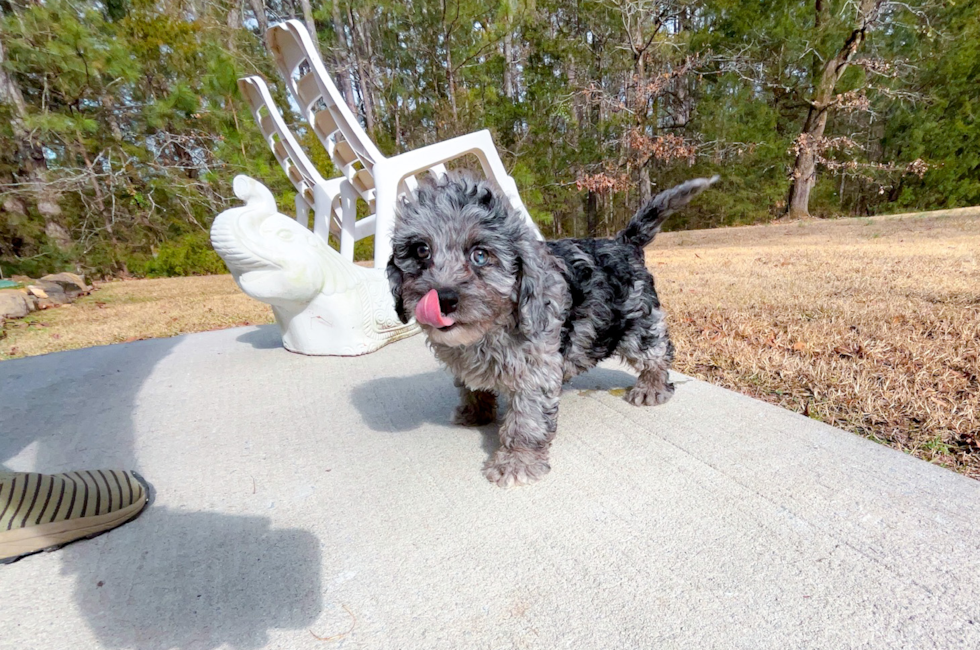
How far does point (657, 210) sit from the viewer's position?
2803 millimetres

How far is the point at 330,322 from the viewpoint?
401 centimetres

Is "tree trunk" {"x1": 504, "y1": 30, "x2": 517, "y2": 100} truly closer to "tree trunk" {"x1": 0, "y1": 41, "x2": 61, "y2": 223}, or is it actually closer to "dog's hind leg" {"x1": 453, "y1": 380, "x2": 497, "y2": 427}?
"tree trunk" {"x1": 0, "y1": 41, "x2": 61, "y2": 223}


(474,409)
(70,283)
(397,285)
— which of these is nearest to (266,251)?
(397,285)

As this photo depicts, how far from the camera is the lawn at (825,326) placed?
2.48m

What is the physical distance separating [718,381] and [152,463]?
144 inches

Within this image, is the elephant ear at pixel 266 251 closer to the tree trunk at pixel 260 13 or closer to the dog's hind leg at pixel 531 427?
the dog's hind leg at pixel 531 427

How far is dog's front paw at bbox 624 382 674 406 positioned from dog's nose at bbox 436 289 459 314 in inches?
61.7

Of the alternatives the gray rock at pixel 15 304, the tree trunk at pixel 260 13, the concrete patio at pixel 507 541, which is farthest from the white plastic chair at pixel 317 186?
the tree trunk at pixel 260 13

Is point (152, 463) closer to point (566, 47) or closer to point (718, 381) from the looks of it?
point (718, 381)

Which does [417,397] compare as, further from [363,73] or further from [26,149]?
[363,73]

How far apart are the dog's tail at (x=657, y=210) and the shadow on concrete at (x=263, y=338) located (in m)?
3.68

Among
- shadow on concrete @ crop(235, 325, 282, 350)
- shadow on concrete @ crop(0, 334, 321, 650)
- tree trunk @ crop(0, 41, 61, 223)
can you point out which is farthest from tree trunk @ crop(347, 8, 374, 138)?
shadow on concrete @ crop(0, 334, 321, 650)

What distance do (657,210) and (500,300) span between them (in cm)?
141

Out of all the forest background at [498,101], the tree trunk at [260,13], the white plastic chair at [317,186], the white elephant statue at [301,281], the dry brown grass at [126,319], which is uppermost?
the tree trunk at [260,13]
